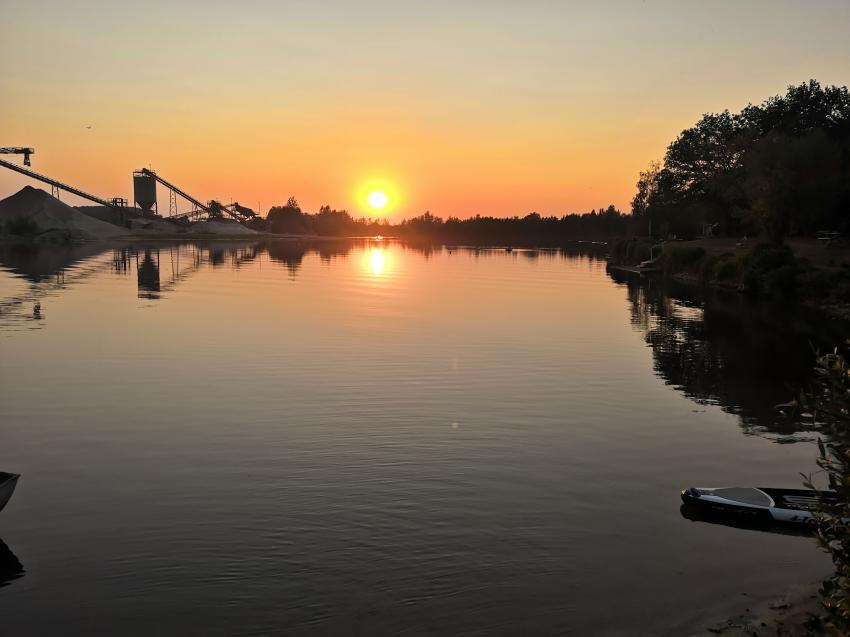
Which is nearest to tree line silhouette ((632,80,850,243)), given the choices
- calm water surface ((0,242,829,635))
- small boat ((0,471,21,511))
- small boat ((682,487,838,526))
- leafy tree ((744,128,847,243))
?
leafy tree ((744,128,847,243))

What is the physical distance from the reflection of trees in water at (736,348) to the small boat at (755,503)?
3.24 metres

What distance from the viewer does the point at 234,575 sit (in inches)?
678

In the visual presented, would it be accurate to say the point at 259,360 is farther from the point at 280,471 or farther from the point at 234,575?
the point at 234,575

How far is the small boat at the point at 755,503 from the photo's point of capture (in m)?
20.8

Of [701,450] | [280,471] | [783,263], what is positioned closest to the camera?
[280,471]

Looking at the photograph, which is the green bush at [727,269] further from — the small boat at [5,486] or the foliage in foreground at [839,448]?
the small boat at [5,486]

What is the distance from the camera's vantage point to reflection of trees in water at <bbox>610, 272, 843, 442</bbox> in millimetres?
37566

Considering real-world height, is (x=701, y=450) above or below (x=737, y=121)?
below

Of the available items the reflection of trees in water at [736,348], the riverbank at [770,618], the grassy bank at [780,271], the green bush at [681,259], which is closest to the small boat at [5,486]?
the riverbank at [770,618]

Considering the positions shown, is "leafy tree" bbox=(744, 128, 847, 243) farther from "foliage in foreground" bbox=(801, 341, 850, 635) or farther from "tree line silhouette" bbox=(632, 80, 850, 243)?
"foliage in foreground" bbox=(801, 341, 850, 635)

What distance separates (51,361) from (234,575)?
100 ft

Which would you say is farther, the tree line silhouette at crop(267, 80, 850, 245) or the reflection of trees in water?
the tree line silhouette at crop(267, 80, 850, 245)

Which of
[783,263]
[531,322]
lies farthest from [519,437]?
[783,263]

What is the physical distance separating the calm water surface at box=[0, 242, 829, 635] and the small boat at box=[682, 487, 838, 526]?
2.12 ft
